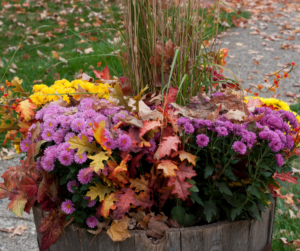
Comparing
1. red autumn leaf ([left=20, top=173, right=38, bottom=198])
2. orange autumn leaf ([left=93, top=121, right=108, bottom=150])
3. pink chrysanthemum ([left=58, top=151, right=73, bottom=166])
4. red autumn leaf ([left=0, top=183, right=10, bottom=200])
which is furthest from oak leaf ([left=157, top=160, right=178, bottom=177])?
red autumn leaf ([left=0, top=183, right=10, bottom=200])

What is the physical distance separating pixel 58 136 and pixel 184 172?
1.85ft

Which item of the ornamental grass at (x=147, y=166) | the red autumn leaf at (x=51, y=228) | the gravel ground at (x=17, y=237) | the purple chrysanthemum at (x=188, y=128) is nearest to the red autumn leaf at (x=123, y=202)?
the ornamental grass at (x=147, y=166)

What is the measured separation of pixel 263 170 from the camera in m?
1.34

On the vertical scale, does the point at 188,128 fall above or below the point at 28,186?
above

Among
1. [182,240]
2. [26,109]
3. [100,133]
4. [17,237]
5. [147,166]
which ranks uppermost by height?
[100,133]

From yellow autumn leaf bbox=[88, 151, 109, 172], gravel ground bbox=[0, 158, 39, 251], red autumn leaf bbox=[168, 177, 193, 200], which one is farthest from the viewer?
gravel ground bbox=[0, 158, 39, 251]

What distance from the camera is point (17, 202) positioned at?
1.38 meters

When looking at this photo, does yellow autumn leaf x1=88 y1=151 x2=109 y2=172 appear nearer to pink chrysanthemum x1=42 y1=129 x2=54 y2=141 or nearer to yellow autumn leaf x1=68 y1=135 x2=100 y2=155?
yellow autumn leaf x1=68 y1=135 x2=100 y2=155

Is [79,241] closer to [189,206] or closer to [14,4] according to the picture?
[189,206]

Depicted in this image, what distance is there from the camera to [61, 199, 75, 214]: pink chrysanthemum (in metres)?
1.34

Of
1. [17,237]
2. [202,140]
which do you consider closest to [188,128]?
[202,140]

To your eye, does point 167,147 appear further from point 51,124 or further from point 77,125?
point 51,124

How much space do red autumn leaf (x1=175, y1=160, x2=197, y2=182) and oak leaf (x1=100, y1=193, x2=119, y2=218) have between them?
283 mm

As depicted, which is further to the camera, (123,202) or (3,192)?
(3,192)
